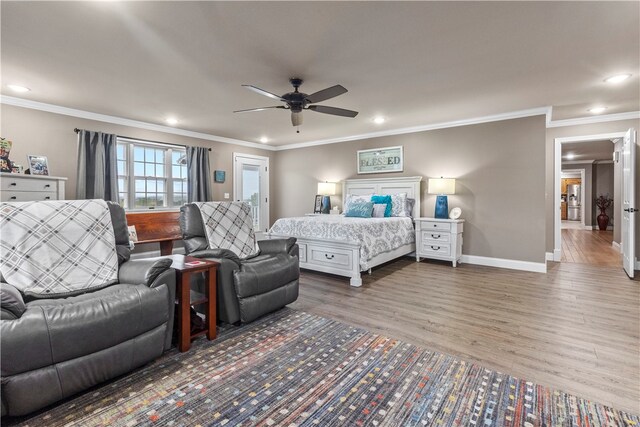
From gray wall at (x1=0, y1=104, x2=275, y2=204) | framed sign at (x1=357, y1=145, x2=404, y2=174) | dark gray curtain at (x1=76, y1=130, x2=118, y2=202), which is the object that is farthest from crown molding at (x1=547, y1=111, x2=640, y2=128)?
dark gray curtain at (x1=76, y1=130, x2=118, y2=202)

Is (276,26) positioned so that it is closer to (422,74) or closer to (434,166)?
(422,74)

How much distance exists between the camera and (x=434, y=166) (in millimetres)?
5527

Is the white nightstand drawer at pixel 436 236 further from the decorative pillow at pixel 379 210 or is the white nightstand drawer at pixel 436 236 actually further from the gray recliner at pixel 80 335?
the gray recliner at pixel 80 335

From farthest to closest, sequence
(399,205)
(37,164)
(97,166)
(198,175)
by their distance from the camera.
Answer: (198,175)
(399,205)
(97,166)
(37,164)

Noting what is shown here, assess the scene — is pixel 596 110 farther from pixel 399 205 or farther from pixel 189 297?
pixel 189 297

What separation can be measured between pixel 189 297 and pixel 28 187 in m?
3.06

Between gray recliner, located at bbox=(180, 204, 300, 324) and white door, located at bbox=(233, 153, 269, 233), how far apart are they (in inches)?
154

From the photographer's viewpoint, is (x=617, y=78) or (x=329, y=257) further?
(x=329, y=257)

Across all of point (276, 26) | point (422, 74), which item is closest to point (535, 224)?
point (422, 74)

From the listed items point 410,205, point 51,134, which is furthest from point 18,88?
point 410,205

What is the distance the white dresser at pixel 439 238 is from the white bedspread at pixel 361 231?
280 mm

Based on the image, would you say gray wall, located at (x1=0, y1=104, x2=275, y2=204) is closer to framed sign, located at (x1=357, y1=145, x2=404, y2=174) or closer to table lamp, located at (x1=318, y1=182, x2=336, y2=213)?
table lamp, located at (x1=318, y1=182, x2=336, y2=213)

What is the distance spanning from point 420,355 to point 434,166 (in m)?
4.03

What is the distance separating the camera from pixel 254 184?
296 inches
